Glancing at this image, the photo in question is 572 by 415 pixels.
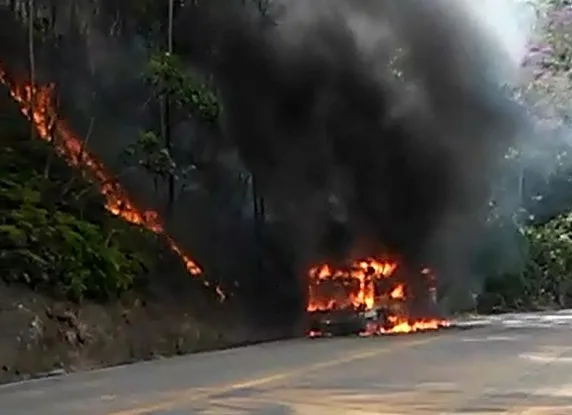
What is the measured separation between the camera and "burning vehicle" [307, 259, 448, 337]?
23.3 meters

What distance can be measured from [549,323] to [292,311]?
6.88 metres

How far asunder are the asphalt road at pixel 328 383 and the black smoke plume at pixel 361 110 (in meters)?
6.12

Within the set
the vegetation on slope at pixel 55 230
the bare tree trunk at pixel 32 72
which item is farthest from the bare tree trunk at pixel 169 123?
the bare tree trunk at pixel 32 72

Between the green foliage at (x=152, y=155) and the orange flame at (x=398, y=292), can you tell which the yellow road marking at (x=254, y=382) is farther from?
the orange flame at (x=398, y=292)

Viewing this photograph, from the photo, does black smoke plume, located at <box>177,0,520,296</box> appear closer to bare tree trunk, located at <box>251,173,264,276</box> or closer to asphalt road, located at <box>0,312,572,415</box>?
bare tree trunk, located at <box>251,173,264,276</box>

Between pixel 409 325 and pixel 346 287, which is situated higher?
pixel 346 287

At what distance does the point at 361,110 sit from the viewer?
25281 mm

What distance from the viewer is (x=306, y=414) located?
10.3 m

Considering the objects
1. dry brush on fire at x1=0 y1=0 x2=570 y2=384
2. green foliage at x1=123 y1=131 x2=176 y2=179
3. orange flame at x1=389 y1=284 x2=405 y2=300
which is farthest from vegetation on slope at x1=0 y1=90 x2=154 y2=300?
orange flame at x1=389 y1=284 x2=405 y2=300

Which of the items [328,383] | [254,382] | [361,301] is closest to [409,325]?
[361,301]

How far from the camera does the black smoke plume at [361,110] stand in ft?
80.5

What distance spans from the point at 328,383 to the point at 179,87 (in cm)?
939

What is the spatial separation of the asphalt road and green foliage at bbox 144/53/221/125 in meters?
4.75

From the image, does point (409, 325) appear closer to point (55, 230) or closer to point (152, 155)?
point (152, 155)
